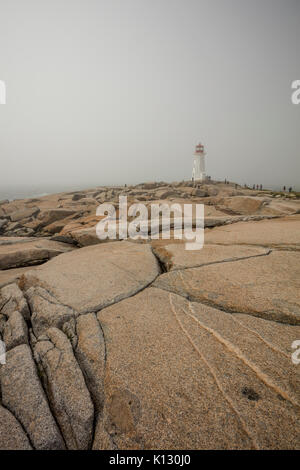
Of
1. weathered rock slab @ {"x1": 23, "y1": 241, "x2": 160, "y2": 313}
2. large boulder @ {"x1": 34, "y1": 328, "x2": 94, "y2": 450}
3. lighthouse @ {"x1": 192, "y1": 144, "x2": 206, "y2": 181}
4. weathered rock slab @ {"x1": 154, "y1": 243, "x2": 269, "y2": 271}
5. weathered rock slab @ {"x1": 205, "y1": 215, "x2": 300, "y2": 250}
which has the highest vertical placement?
lighthouse @ {"x1": 192, "y1": 144, "x2": 206, "y2": 181}

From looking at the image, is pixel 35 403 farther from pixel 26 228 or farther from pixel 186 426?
pixel 26 228

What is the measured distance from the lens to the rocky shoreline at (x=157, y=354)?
1516 millimetres

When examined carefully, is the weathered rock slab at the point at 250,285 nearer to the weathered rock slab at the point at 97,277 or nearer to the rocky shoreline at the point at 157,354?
the rocky shoreline at the point at 157,354

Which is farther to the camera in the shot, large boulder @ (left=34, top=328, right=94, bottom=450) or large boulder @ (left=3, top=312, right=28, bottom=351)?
large boulder @ (left=3, top=312, right=28, bottom=351)

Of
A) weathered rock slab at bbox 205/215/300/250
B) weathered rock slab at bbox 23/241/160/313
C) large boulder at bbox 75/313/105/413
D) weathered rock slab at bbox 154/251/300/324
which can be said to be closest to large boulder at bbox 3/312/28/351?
weathered rock slab at bbox 23/241/160/313

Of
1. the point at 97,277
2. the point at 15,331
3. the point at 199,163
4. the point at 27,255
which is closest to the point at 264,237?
the point at 97,277

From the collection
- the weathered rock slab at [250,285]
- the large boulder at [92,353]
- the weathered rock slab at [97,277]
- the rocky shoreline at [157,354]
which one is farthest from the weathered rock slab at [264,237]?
the large boulder at [92,353]

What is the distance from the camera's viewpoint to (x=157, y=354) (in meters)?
Answer: 2.04

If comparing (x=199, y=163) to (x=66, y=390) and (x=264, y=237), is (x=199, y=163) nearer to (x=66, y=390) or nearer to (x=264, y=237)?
(x=264, y=237)

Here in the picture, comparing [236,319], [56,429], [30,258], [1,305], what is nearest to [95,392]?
[56,429]

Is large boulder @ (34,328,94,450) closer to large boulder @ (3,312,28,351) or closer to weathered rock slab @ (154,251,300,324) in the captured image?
large boulder @ (3,312,28,351)

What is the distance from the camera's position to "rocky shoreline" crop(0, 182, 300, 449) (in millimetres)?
1516

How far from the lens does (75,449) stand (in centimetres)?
154

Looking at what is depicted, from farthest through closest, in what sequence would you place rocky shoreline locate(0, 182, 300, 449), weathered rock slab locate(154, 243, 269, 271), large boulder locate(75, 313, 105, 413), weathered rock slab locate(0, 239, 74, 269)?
Result: weathered rock slab locate(0, 239, 74, 269)
weathered rock slab locate(154, 243, 269, 271)
large boulder locate(75, 313, 105, 413)
rocky shoreline locate(0, 182, 300, 449)
